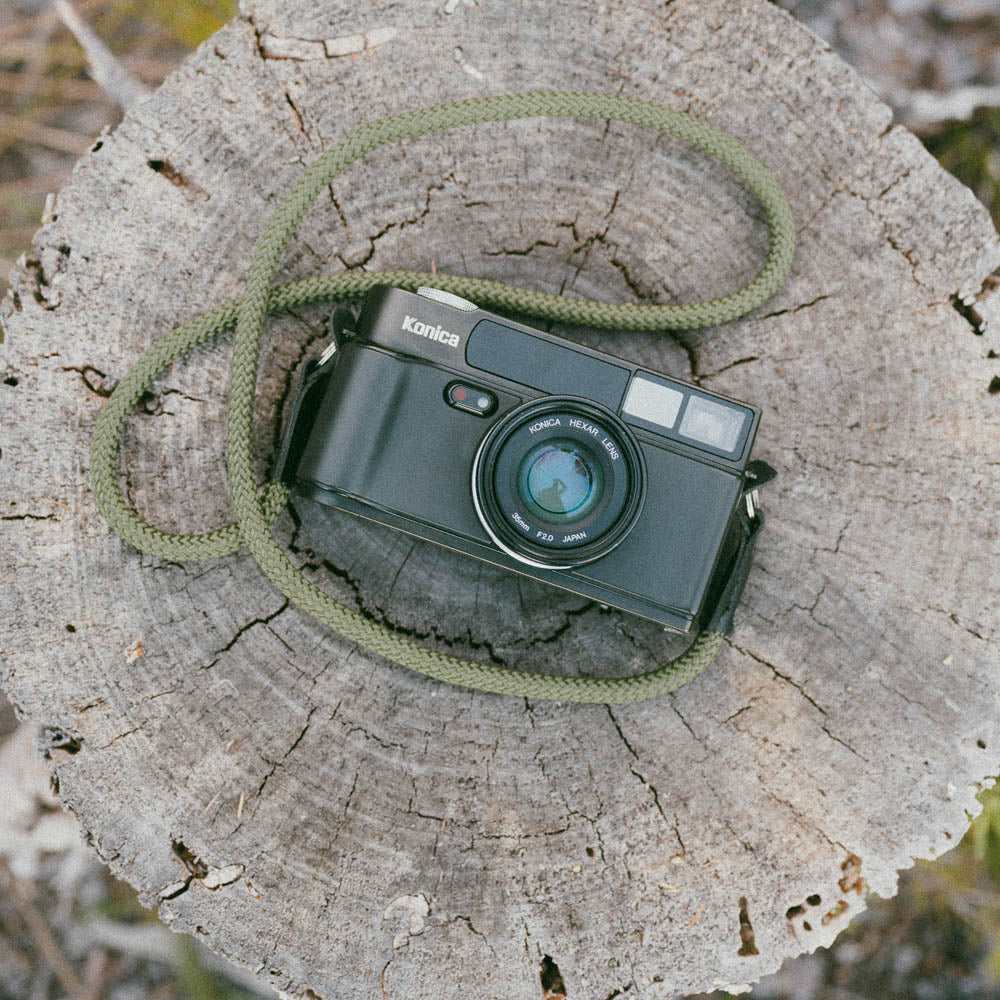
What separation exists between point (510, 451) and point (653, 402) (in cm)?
27

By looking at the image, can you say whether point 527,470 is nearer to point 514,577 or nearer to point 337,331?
point 514,577

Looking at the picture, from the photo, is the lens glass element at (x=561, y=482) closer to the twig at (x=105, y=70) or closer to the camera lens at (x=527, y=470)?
the camera lens at (x=527, y=470)

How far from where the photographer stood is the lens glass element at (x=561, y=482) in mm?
1464

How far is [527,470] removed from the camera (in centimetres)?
146

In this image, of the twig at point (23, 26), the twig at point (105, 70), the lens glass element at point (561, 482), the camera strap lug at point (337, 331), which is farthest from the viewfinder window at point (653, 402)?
the twig at point (23, 26)

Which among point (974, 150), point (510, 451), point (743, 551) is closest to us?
point (510, 451)

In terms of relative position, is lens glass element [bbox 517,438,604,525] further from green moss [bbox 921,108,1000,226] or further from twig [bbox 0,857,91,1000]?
twig [bbox 0,857,91,1000]

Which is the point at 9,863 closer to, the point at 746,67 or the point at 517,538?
the point at 517,538

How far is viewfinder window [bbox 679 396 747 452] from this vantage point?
57.9 inches

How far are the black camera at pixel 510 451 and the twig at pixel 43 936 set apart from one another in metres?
2.10

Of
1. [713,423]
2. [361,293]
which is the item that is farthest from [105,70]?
[713,423]

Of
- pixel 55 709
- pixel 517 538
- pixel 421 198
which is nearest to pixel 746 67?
pixel 421 198

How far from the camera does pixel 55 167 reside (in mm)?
2855

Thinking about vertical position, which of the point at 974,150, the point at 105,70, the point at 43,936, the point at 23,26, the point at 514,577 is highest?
the point at 974,150
